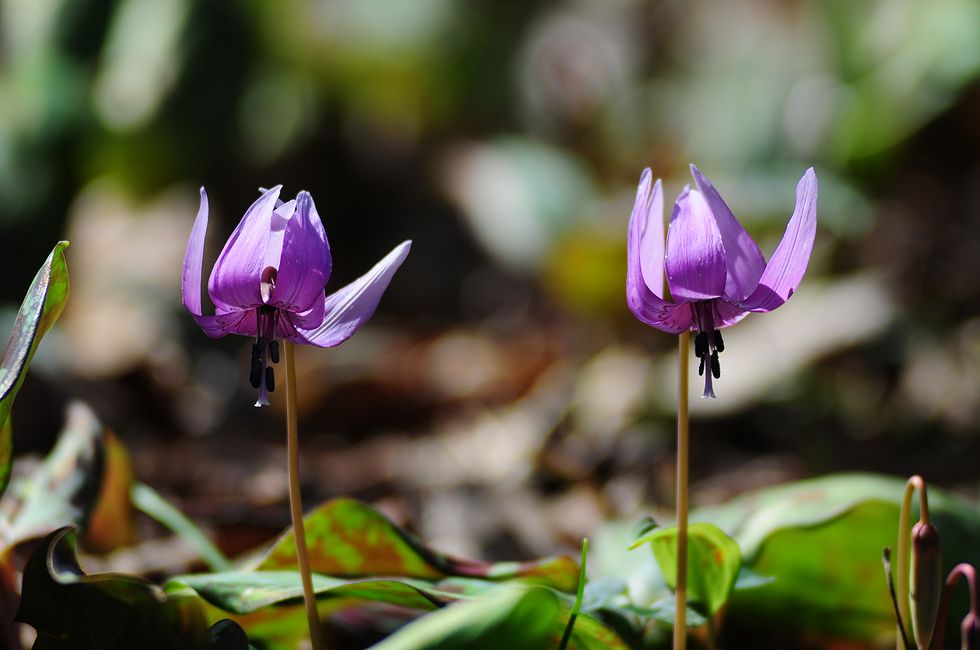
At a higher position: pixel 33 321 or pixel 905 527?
pixel 33 321

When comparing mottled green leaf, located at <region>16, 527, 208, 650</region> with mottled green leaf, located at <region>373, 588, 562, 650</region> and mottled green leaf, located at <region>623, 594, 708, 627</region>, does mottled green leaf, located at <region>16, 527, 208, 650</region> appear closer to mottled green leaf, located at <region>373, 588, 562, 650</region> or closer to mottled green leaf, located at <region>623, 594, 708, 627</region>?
mottled green leaf, located at <region>373, 588, 562, 650</region>

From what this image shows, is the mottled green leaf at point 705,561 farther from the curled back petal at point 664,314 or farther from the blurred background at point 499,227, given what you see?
the blurred background at point 499,227

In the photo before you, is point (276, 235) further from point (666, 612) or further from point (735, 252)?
point (666, 612)

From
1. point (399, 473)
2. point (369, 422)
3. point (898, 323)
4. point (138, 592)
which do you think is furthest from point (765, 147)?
point (138, 592)

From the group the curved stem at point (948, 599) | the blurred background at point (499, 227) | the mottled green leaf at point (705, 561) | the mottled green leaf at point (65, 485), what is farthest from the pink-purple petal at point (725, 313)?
the blurred background at point (499, 227)

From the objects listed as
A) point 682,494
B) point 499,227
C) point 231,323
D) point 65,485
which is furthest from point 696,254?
point 499,227

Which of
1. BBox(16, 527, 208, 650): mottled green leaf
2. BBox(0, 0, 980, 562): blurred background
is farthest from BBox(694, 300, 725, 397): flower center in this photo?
BBox(0, 0, 980, 562): blurred background

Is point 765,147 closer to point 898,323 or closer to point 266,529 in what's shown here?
point 898,323
